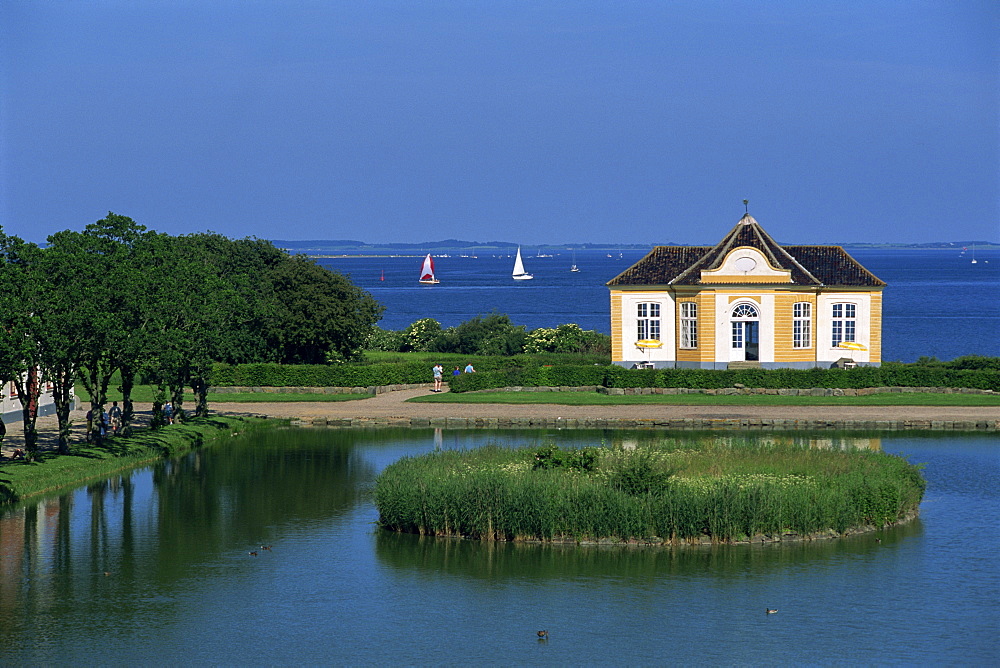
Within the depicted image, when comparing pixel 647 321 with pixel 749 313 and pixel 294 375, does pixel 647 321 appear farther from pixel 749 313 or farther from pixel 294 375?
pixel 294 375

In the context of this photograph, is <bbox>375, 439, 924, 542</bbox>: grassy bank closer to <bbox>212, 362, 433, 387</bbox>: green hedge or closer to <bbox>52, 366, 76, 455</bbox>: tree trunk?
<bbox>52, 366, 76, 455</bbox>: tree trunk

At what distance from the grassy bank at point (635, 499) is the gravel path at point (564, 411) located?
1666 centimetres

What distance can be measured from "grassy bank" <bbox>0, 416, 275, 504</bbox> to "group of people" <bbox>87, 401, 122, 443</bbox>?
1.50ft

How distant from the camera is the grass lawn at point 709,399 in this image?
49791 mm

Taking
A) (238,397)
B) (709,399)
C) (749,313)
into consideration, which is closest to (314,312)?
(238,397)

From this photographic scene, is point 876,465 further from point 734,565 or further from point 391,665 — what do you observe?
point 391,665

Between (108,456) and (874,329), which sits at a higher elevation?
(874,329)

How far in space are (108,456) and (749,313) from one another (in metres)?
30.7

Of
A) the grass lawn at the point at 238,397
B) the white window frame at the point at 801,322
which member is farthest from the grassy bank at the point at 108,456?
the white window frame at the point at 801,322

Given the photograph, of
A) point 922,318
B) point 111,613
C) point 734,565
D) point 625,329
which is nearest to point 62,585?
point 111,613

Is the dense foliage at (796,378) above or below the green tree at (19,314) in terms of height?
below

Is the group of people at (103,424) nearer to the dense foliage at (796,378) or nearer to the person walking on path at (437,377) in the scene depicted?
the dense foliage at (796,378)

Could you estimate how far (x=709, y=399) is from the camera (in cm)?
5138

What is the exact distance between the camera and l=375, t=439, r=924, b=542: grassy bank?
26.3 meters
